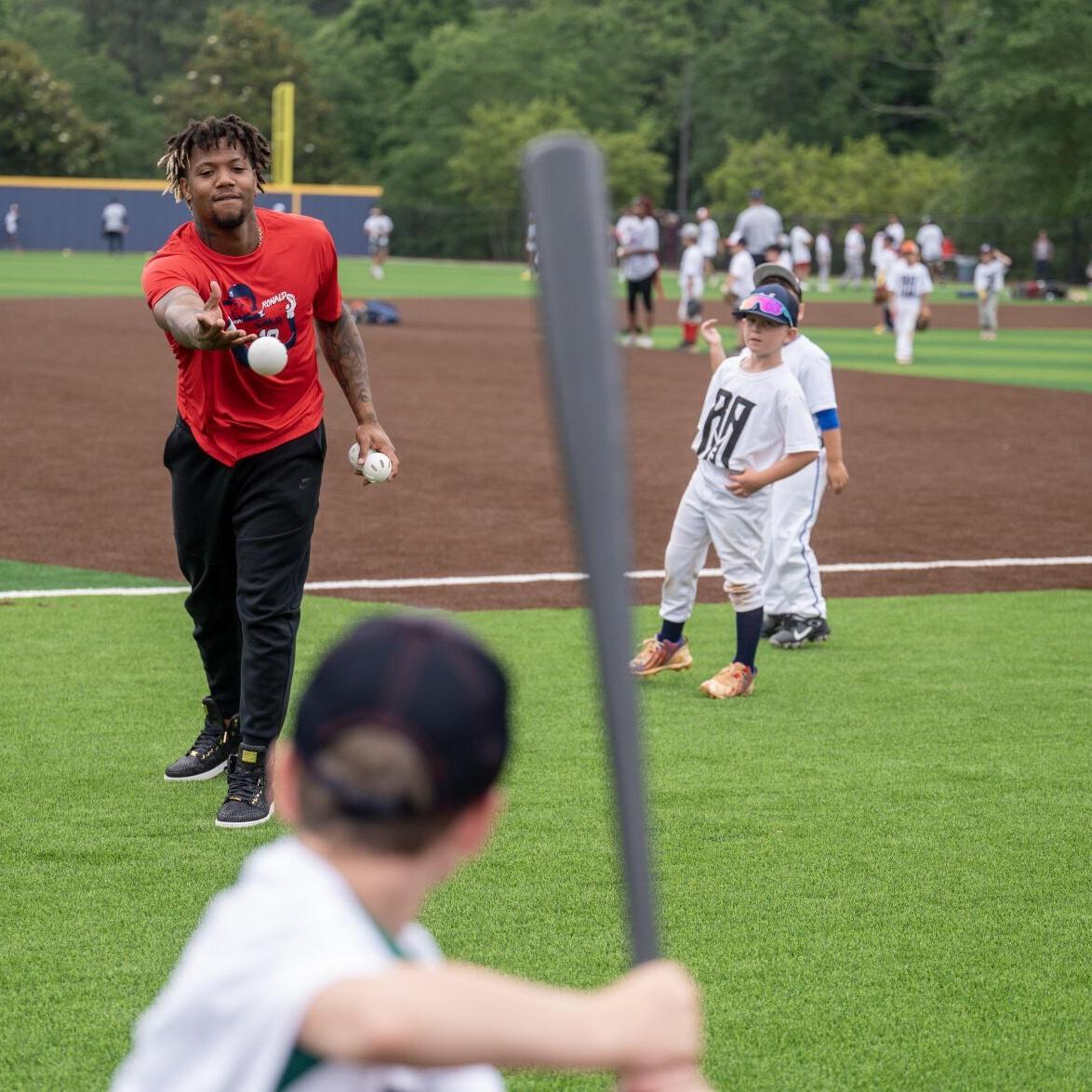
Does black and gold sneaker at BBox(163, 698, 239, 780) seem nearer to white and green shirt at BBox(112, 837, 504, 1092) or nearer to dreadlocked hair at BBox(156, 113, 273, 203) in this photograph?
dreadlocked hair at BBox(156, 113, 273, 203)

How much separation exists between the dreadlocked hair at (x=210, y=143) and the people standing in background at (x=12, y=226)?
62.2m

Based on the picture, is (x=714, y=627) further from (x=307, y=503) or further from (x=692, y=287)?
(x=692, y=287)

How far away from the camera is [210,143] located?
19.1ft

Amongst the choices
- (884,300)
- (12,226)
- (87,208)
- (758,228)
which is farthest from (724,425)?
(87,208)

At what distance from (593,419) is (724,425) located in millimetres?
6040

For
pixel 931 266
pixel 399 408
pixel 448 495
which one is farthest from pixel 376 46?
pixel 448 495

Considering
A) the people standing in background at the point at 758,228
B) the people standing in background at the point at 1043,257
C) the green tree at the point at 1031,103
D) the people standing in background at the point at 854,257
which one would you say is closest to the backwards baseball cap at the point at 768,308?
the people standing in background at the point at 758,228

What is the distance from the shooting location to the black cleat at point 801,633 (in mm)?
9039

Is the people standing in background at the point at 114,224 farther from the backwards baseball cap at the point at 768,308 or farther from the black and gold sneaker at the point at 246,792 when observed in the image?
the black and gold sneaker at the point at 246,792

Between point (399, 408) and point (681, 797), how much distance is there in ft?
45.0

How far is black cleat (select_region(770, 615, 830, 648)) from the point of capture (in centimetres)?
904

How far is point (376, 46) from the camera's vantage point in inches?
3775

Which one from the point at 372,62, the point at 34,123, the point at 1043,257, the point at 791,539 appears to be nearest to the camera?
the point at 791,539

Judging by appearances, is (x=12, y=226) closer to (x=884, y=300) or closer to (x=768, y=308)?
(x=884, y=300)
